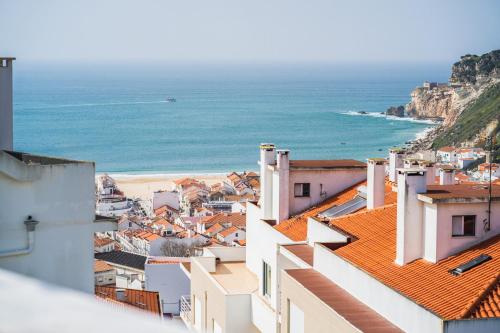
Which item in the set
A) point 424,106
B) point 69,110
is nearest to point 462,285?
point 424,106

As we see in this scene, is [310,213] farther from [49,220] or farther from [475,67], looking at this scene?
[475,67]

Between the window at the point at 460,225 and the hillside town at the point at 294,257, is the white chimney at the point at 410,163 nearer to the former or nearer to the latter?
the hillside town at the point at 294,257

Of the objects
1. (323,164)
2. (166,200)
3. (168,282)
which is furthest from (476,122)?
(323,164)

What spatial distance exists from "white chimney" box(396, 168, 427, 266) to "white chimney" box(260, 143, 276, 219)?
6.48 m

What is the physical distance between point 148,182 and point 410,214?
6353 cm

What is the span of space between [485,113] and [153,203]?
143ft

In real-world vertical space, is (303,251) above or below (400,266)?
below

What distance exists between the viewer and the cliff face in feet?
344

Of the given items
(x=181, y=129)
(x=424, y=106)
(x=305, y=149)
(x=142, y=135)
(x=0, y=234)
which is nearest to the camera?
(x=0, y=234)

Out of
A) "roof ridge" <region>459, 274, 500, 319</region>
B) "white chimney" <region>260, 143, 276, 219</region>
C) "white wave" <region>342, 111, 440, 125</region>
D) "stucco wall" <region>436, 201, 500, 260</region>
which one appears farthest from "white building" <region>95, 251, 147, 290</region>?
"white wave" <region>342, 111, 440, 125</region>

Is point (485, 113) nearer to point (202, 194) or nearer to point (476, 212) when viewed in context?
point (202, 194)

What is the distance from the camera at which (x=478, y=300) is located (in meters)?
7.15

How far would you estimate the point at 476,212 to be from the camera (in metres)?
8.79

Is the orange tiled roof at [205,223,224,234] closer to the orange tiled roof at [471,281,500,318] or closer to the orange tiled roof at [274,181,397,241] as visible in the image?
the orange tiled roof at [274,181,397,241]
